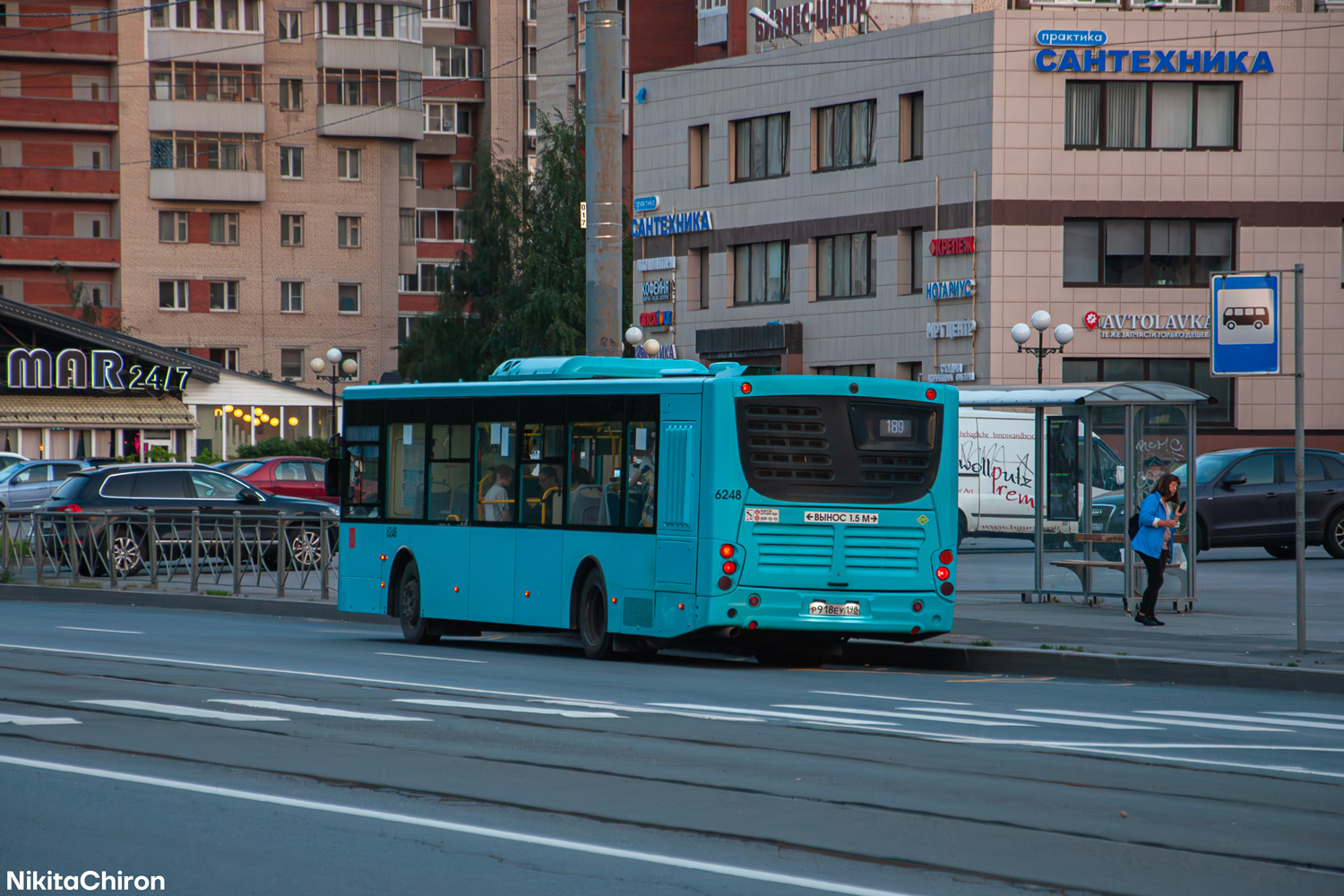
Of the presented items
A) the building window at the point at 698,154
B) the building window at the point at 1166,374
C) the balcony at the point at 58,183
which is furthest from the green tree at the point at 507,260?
the building window at the point at 1166,374

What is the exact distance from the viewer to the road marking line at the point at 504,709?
Result: 1202cm

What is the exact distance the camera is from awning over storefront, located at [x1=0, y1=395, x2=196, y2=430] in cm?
6619

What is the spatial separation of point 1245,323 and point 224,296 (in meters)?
73.2

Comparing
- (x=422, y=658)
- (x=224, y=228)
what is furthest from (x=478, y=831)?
(x=224, y=228)

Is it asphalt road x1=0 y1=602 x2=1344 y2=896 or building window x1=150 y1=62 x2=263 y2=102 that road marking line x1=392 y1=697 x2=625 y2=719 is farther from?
building window x1=150 y1=62 x2=263 y2=102

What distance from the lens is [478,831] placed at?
7.64 meters

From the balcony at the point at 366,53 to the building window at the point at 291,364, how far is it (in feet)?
43.1

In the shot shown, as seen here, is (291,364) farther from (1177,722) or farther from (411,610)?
(1177,722)

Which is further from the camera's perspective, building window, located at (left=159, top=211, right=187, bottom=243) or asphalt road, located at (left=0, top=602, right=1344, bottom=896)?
building window, located at (left=159, top=211, right=187, bottom=243)

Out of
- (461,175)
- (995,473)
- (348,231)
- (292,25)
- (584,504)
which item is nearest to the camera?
(584,504)

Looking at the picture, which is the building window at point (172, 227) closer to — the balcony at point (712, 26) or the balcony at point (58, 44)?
the balcony at point (58, 44)

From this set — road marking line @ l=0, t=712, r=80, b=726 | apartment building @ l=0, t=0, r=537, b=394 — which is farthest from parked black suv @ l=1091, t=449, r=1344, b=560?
apartment building @ l=0, t=0, r=537, b=394

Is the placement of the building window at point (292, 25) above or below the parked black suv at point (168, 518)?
above

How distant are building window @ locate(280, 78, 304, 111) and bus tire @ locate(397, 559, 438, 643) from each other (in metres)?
68.3
